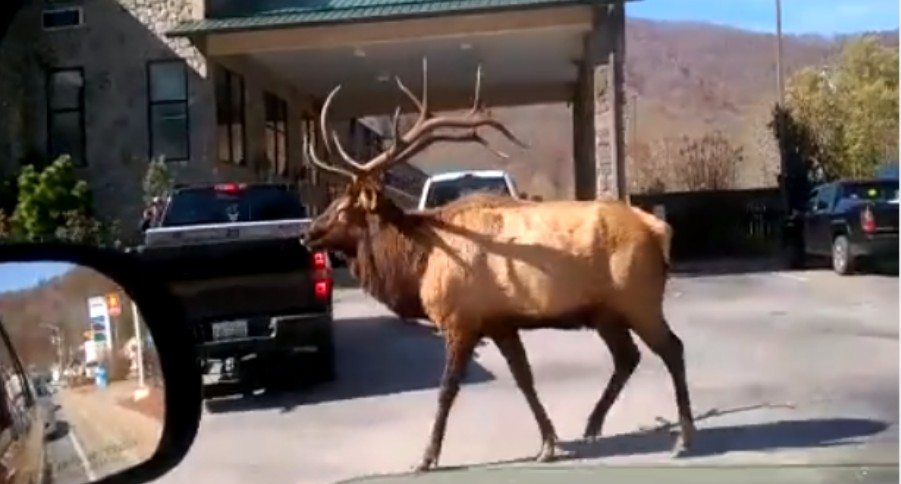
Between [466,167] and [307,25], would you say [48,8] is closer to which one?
[307,25]

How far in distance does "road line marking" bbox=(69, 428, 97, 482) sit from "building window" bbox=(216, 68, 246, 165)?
11.0 meters

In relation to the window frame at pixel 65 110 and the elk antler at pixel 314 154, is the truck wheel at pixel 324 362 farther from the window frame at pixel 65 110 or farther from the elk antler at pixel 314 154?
the window frame at pixel 65 110

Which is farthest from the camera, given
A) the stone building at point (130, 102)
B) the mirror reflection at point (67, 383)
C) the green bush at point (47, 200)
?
the stone building at point (130, 102)

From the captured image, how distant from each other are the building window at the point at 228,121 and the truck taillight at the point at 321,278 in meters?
4.76

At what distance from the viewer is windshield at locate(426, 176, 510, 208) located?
9.13m

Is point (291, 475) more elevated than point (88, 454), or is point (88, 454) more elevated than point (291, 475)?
point (88, 454)

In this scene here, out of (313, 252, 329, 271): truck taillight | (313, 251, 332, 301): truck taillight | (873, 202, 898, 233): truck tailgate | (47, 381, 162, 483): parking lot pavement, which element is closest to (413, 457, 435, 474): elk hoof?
(313, 252, 329, 271): truck taillight

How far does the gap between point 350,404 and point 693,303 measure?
10.2 ft

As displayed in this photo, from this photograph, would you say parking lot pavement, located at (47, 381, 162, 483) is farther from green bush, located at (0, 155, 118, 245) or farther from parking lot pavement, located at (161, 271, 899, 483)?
green bush, located at (0, 155, 118, 245)

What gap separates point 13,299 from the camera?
255 centimetres

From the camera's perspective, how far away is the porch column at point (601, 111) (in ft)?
36.8

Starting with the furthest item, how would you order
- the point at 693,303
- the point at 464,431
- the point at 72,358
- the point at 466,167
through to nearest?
the point at 693,303
the point at 466,167
the point at 464,431
the point at 72,358

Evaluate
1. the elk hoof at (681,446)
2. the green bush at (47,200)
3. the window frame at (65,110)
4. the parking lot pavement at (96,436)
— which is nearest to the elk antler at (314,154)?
the green bush at (47,200)

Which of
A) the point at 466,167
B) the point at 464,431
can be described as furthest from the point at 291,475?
the point at 466,167
